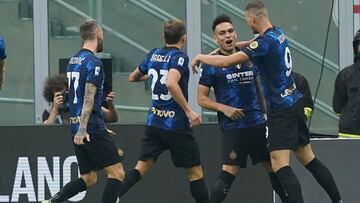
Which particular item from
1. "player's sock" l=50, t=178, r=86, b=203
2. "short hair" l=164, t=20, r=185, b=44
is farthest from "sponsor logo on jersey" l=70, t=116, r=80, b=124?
"short hair" l=164, t=20, r=185, b=44

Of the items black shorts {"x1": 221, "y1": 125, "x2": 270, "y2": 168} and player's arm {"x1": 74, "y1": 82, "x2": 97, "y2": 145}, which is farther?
black shorts {"x1": 221, "y1": 125, "x2": 270, "y2": 168}

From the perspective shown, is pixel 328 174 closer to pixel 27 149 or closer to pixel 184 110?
pixel 184 110

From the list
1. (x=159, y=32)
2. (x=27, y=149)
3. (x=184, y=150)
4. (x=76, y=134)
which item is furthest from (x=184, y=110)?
(x=159, y=32)

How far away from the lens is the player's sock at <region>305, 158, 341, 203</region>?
9.41 metres

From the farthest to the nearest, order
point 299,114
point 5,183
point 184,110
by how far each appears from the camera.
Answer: point 5,183, point 184,110, point 299,114

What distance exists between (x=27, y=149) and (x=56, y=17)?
2776 millimetres

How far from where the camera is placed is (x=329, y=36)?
1366cm

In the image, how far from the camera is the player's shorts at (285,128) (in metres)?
9.18

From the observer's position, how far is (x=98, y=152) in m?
9.97

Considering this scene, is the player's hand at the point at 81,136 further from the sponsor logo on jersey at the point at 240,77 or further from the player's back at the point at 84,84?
the sponsor logo on jersey at the point at 240,77

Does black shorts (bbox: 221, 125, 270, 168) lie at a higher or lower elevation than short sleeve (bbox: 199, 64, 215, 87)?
lower

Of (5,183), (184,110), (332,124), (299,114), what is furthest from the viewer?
(332,124)

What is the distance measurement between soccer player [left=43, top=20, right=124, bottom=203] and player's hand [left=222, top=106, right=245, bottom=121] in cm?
112

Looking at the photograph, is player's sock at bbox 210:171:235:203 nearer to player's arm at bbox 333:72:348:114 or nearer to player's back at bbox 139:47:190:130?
player's back at bbox 139:47:190:130
